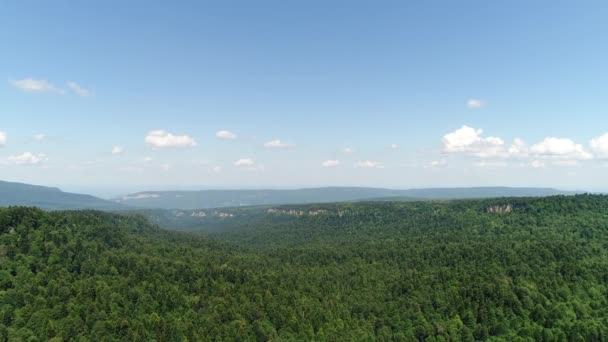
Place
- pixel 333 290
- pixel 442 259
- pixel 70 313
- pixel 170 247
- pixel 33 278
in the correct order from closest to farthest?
pixel 70 313
pixel 33 278
pixel 333 290
pixel 442 259
pixel 170 247

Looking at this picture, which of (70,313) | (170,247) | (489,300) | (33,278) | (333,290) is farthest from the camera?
(170,247)

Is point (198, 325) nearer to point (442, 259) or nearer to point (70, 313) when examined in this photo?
point (70, 313)

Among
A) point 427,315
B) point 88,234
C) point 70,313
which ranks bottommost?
point 427,315

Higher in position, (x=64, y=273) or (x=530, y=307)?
(x=64, y=273)

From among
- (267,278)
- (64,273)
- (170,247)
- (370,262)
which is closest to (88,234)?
(170,247)

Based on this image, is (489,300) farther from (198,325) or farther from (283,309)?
(198,325)

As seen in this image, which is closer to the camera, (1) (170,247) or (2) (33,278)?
(2) (33,278)
